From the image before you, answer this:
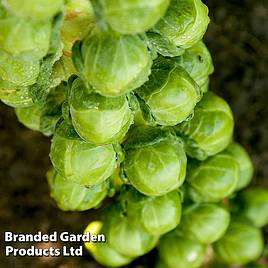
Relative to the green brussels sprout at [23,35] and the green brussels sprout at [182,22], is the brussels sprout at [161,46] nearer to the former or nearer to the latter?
the green brussels sprout at [182,22]

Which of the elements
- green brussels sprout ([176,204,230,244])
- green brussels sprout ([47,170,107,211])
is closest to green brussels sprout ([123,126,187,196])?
green brussels sprout ([47,170,107,211])

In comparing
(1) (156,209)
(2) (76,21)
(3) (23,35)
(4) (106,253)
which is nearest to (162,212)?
(1) (156,209)

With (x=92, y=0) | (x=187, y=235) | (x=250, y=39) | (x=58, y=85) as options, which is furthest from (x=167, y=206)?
(x=250, y=39)

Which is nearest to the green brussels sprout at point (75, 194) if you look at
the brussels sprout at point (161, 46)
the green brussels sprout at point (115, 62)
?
the brussels sprout at point (161, 46)

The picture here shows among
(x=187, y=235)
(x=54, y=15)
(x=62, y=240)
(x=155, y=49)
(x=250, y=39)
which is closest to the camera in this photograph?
(x=54, y=15)

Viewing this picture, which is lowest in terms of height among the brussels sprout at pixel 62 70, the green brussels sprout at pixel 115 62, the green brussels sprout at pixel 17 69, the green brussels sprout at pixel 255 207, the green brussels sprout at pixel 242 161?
the green brussels sprout at pixel 255 207

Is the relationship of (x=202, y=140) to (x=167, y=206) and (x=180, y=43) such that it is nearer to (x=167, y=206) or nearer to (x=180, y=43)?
(x=167, y=206)

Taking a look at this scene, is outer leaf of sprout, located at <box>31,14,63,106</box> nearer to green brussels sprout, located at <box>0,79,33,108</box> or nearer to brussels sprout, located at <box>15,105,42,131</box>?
green brussels sprout, located at <box>0,79,33,108</box>

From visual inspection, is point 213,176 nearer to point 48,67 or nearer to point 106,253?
point 106,253
